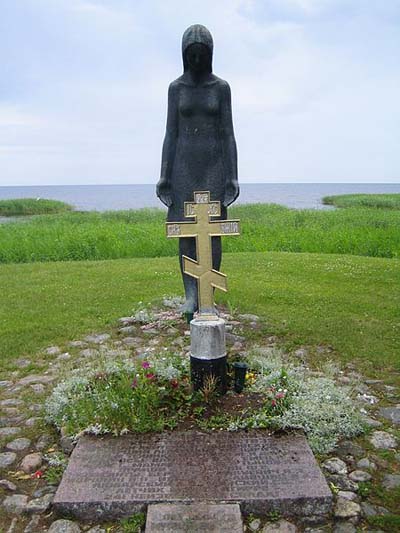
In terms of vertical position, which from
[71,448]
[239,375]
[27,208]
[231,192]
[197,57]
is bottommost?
[71,448]

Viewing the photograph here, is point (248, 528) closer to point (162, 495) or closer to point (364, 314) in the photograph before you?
point (162, 495)

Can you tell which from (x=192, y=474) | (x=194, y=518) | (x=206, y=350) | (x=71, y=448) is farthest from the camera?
(x=206, y=350)

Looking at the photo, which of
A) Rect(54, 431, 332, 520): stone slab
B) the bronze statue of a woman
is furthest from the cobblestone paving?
the bronze statue of a woman

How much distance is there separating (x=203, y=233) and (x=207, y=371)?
1.08 m

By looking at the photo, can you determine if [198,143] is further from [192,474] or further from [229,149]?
[192,474]

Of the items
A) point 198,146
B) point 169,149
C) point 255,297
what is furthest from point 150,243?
point 198,146

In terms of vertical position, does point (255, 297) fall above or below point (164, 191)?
below

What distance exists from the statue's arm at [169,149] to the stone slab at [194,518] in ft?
12.5

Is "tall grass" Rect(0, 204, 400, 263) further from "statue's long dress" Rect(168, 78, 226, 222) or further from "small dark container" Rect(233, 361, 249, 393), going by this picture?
"small dark container" Rect(233, 361, 249, 393)

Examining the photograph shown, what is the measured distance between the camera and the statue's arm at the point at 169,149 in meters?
5.91

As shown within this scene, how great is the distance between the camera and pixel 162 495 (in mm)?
3100

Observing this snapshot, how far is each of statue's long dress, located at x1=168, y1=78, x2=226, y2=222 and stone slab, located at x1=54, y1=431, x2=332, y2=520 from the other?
297cm

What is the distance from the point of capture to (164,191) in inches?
243

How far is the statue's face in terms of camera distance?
17.8 ft
